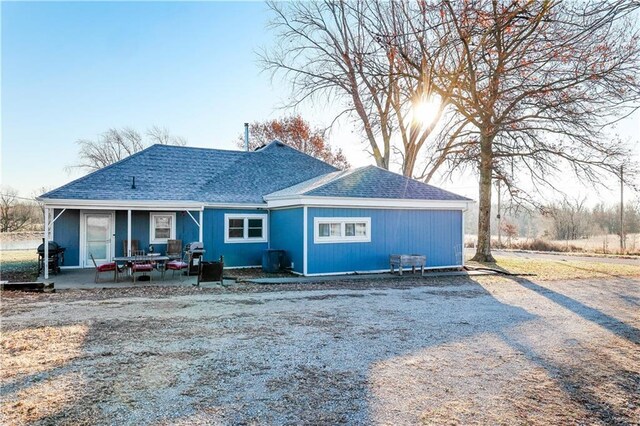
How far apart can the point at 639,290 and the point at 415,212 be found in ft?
22.2

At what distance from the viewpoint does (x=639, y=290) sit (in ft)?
37.5

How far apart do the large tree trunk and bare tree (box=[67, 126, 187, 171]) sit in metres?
32.9

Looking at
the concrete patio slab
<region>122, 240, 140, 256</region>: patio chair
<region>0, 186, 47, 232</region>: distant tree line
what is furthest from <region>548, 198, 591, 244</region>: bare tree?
<region>0, 186, 47, 232</region>: distant tree line

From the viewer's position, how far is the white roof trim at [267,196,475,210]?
12805 millimetres

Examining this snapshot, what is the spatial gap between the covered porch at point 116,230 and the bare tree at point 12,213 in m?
28.9

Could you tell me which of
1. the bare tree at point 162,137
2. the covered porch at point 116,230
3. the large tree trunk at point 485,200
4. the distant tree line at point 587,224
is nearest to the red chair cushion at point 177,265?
the covered porch at point 116,230

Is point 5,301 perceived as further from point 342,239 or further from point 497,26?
point 497,26

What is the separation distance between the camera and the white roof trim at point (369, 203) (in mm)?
12805

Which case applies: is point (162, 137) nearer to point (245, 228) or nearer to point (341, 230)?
point (245, 228)

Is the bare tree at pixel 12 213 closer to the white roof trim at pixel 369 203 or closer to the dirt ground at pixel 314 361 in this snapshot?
the white roof trim at pixel 369 203

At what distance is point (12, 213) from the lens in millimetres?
38031

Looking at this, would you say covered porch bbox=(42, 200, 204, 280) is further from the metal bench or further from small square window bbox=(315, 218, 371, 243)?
the metal bench

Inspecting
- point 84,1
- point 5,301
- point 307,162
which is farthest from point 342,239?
point 84,1

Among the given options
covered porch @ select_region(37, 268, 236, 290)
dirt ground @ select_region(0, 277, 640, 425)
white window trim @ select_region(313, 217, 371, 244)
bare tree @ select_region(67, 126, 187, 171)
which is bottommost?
dirt ground @ select_region(0, 277, 640, 425)
